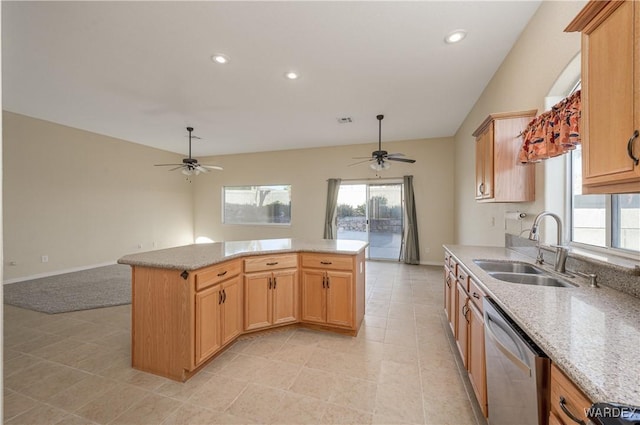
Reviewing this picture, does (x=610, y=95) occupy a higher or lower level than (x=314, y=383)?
higher

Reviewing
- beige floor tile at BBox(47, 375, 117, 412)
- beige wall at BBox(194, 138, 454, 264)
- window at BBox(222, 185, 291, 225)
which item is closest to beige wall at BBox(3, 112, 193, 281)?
beige wall at BBox(194, 138, 454, 264)

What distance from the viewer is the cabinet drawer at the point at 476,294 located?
1639 mm

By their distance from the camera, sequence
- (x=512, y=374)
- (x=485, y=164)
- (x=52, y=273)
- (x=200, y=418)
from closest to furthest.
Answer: (x=512, y=374)
(x=200, y=418)
(x=485, y=164)
(x=52, y=273)

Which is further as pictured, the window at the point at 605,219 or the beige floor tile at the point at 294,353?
the beige floor tile at the point at 294,353

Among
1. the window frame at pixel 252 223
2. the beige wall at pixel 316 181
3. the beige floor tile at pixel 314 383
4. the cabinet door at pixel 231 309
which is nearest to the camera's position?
the beige floor tile at pixel 314 383

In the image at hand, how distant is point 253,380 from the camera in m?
2.04

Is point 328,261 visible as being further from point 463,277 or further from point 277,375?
point 463,277

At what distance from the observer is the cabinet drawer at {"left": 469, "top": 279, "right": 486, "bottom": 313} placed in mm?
1639

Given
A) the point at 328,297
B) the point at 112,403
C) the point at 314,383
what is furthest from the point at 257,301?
the point at 112,403

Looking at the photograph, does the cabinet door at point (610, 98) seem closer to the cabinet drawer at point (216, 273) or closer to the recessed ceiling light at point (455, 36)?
the recessed ceiling light at point (455, 36)

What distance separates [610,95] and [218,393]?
2.82 m

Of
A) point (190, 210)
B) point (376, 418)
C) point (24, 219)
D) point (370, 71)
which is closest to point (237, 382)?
point (376, 418)

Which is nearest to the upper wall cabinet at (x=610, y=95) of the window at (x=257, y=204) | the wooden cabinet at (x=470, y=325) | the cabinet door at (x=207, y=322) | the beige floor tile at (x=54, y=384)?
the wooden cabinet at (x=470, y=325)

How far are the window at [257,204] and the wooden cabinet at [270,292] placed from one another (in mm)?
4476
